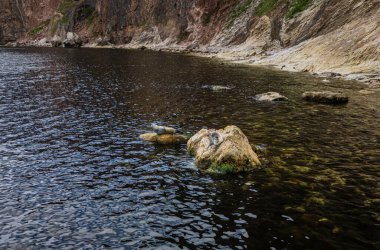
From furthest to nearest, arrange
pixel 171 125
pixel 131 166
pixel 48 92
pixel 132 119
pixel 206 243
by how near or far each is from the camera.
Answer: pixel 48 92, pixel 132 119, pixel 171 125, pixel 131 166, pixel 206 243

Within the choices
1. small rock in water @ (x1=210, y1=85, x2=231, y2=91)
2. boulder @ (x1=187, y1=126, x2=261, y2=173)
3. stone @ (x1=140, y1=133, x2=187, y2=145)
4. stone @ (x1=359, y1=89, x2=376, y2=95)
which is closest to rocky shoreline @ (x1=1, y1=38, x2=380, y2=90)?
stone @ (x1=359, y1=89, x2=376, y2=95)

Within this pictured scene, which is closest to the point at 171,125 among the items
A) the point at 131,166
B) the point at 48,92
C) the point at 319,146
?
the point at 131,166

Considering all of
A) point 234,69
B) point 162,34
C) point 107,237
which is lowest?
point 107,237

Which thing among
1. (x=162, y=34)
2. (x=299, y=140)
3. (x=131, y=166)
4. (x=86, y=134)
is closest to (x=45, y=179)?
(x=131, y=166)

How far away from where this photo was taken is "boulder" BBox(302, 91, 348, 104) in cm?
3709

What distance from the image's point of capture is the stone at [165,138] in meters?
25.6

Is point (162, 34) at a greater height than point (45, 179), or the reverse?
point (162, 34)

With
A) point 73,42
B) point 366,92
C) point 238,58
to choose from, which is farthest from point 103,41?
point 366,92

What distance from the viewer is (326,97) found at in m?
Answer: 37.5

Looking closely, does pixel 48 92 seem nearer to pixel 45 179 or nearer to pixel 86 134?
pixel 86 134

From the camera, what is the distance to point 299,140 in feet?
84.3

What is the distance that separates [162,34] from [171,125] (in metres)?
105

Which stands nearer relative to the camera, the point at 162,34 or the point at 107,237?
the point at 107,237

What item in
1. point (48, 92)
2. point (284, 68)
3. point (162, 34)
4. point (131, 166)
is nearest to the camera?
point (131, 166)
